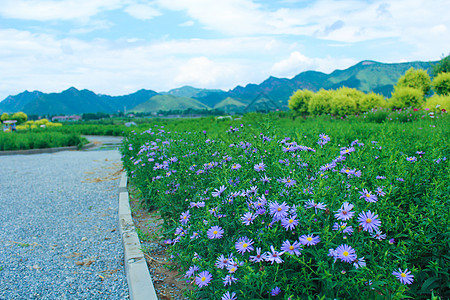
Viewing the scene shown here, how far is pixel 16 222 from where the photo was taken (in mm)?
4105

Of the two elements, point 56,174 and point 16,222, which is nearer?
point 16,222

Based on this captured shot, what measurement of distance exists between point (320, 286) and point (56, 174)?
728cm

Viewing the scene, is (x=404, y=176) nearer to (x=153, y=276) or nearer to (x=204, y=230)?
(x=204, y=230)

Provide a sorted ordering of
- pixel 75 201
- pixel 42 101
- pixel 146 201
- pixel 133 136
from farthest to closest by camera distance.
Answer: pixel 42 101 < pixel 133 136 < pixel 75 201 < pixel 146 201

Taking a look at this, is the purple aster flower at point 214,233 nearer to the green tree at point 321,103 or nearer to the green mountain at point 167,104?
the green tree at point 321,103

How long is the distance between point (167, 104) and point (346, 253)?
174 metres

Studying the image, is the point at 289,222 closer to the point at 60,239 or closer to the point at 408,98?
the point at 60,239

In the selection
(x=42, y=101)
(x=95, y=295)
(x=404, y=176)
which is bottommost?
(x=95, y=295)

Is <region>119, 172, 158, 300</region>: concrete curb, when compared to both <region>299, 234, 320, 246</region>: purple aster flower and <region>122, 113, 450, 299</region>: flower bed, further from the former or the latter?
<region>299, 234, 320, 246</region>: purple aster flower

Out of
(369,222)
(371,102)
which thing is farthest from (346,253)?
(371,102)

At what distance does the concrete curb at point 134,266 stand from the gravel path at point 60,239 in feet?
0.59

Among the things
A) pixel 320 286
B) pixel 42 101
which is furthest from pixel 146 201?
pixel 42 101

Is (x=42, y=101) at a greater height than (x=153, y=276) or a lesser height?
greater

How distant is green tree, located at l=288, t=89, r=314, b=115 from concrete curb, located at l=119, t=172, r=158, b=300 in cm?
1656
